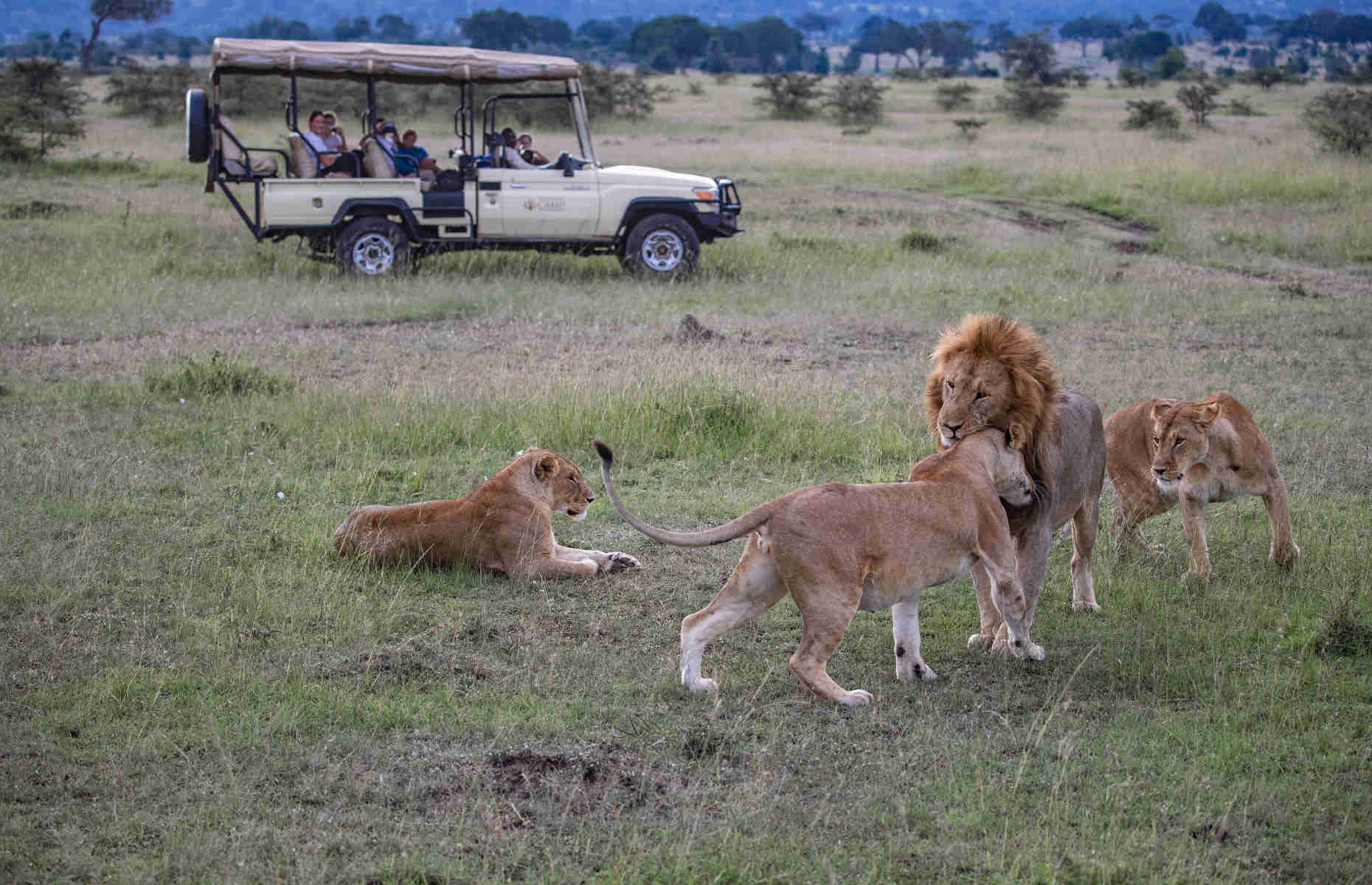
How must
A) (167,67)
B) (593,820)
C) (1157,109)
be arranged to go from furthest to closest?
(167,67)
(1157,109)
(593,820)

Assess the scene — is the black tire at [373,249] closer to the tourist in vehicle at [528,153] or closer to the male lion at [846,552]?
the tourist in vehicle at [528,153]

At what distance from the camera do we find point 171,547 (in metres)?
5.70

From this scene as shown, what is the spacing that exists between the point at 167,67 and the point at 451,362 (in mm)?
30004

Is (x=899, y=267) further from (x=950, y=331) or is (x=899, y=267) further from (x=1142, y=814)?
(x=1142, y=814)

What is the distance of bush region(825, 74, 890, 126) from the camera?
3250cm

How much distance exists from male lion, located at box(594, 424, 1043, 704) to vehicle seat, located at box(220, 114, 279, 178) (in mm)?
9891

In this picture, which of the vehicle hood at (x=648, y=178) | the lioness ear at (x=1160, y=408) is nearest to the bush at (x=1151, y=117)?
the vehicle hood at (x=648, y=178)

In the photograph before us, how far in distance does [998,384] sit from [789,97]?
3165 centimetres

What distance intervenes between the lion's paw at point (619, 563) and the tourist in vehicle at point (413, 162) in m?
8.26

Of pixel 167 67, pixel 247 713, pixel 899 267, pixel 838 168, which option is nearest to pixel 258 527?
pixel 247 713

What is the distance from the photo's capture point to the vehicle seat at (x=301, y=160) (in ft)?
42.5

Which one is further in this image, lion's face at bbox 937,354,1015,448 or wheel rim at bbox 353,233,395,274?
wheel rim at bbox 353,233,395,274

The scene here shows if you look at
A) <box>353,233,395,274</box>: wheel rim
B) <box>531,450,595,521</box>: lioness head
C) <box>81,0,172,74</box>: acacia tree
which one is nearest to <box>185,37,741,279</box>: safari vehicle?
<box>353,233,395,274</box>: wheel rim

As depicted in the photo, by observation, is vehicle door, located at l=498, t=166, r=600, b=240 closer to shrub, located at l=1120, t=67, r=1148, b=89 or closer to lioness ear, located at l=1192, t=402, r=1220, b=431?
lioness ear, located at l=1192, t=402, r=1220, b=431
